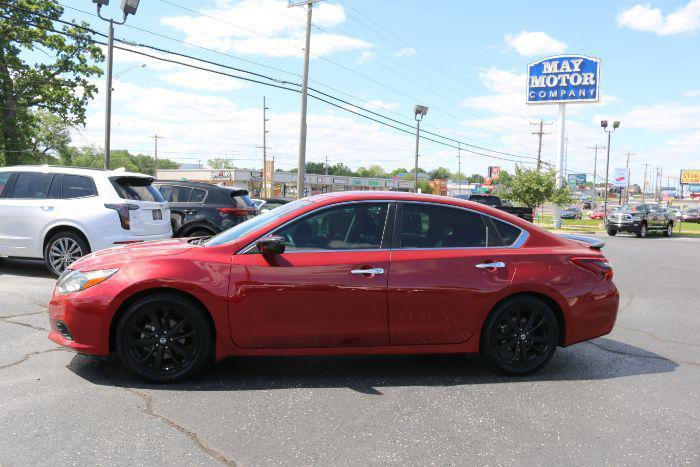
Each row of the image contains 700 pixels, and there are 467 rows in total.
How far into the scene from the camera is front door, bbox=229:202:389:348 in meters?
4.12

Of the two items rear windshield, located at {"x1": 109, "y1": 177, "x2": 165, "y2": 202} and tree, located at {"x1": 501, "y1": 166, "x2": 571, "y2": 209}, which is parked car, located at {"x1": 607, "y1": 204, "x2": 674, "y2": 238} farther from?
rear windshield, located at {"x1": 109, "y1": 177, "x2": 165, "y2": 202}

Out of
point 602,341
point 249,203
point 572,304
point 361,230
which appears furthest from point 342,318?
point 249,203

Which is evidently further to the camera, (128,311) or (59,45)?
(59,45)

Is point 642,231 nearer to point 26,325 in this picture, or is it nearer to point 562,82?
point 562,82

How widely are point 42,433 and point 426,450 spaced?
2.31 meters

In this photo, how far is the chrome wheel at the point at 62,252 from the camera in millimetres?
8406

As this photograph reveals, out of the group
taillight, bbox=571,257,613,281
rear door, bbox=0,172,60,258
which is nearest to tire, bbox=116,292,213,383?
taillight, bbox=571,257,613,281

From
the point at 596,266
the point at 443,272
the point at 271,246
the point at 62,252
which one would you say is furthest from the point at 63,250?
the point at 596,266

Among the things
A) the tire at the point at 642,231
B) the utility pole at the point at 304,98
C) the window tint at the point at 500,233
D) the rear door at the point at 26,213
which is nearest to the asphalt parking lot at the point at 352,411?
the window tint at the point at 500,233

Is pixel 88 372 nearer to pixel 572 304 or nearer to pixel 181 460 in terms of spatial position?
pixel 181 460

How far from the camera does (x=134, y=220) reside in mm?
8500

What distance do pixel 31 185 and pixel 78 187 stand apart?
0.81m

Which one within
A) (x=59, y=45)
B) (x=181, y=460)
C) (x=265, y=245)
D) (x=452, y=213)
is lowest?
(x=181, y=460)

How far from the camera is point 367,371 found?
4680 millimetres
